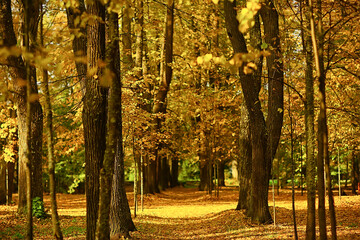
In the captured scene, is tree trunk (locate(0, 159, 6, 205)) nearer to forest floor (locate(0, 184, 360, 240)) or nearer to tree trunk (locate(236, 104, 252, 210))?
forest floor (locate(0, 184, 360, 240))

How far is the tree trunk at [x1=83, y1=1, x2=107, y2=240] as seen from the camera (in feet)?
19.6

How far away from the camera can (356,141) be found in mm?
18453

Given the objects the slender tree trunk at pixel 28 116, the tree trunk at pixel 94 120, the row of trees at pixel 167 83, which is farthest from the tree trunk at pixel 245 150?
the slender tree trunk at pixel 28 116

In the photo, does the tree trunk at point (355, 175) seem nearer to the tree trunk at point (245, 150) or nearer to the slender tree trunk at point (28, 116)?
the tree trunk at point (245, 150)

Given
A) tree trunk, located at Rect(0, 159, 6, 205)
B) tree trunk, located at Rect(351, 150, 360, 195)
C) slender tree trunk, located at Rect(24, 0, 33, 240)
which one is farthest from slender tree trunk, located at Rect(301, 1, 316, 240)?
tree trunk, located at Rect(351, 150, 360, 195)

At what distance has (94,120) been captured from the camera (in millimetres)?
5977

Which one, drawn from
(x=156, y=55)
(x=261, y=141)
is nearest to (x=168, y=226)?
(x=261, y=141)

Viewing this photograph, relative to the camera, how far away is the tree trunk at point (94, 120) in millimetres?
5980

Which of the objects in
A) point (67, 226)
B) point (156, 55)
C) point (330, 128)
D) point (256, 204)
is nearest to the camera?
point (256, 204)

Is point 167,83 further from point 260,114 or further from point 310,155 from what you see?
point 310,155

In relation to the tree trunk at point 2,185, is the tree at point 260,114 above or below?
above

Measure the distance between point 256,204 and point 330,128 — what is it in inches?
412

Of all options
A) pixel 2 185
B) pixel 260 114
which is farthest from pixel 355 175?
pixel 2 185

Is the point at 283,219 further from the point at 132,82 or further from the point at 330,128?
the point at 330,128
